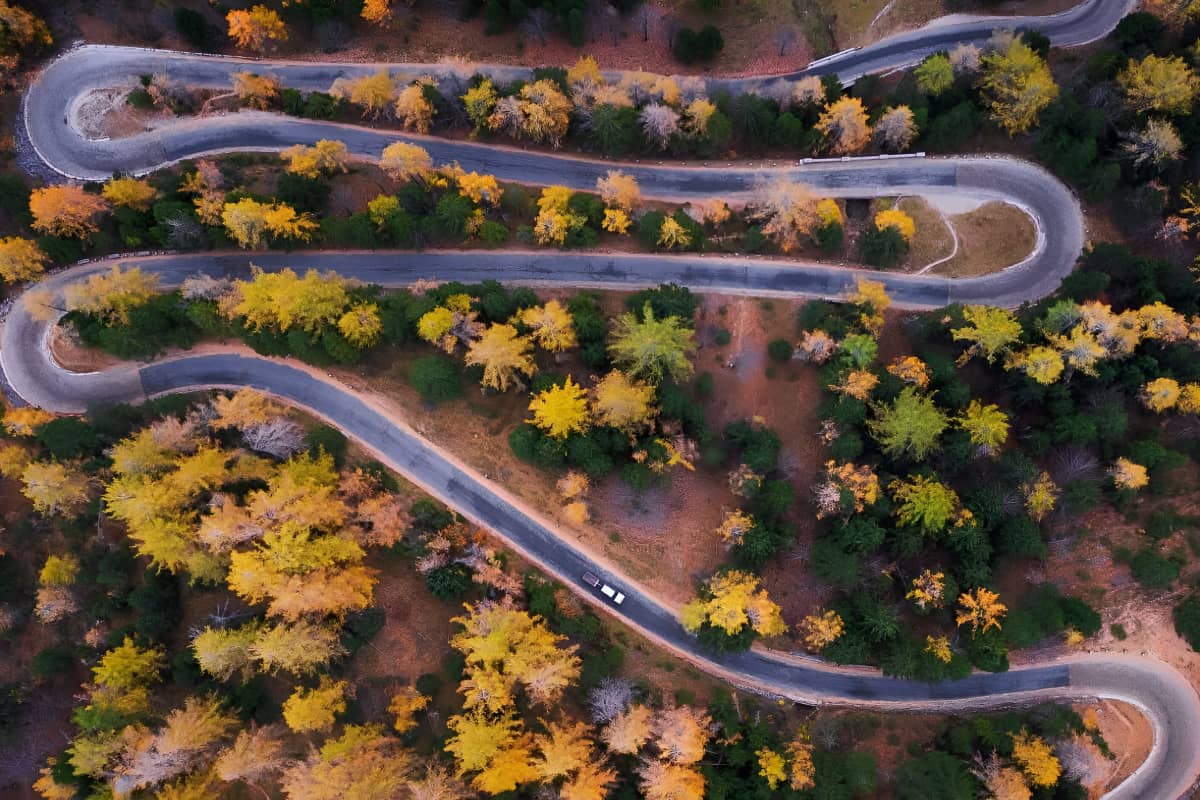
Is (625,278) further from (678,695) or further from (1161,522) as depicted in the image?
(1161,522)

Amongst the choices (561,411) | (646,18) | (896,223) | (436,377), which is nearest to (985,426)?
(896,223)

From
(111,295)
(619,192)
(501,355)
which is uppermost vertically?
(619,192)

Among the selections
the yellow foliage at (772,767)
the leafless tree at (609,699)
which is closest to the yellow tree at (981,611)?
the yellow foliage at (772,767)

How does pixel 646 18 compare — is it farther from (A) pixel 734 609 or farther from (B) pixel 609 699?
(B) pixel 609 699

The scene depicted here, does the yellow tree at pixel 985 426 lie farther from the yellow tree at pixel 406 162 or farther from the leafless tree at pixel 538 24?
the leafless tree at pixel 538 24

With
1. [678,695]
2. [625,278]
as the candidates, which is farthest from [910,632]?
[625,278]
